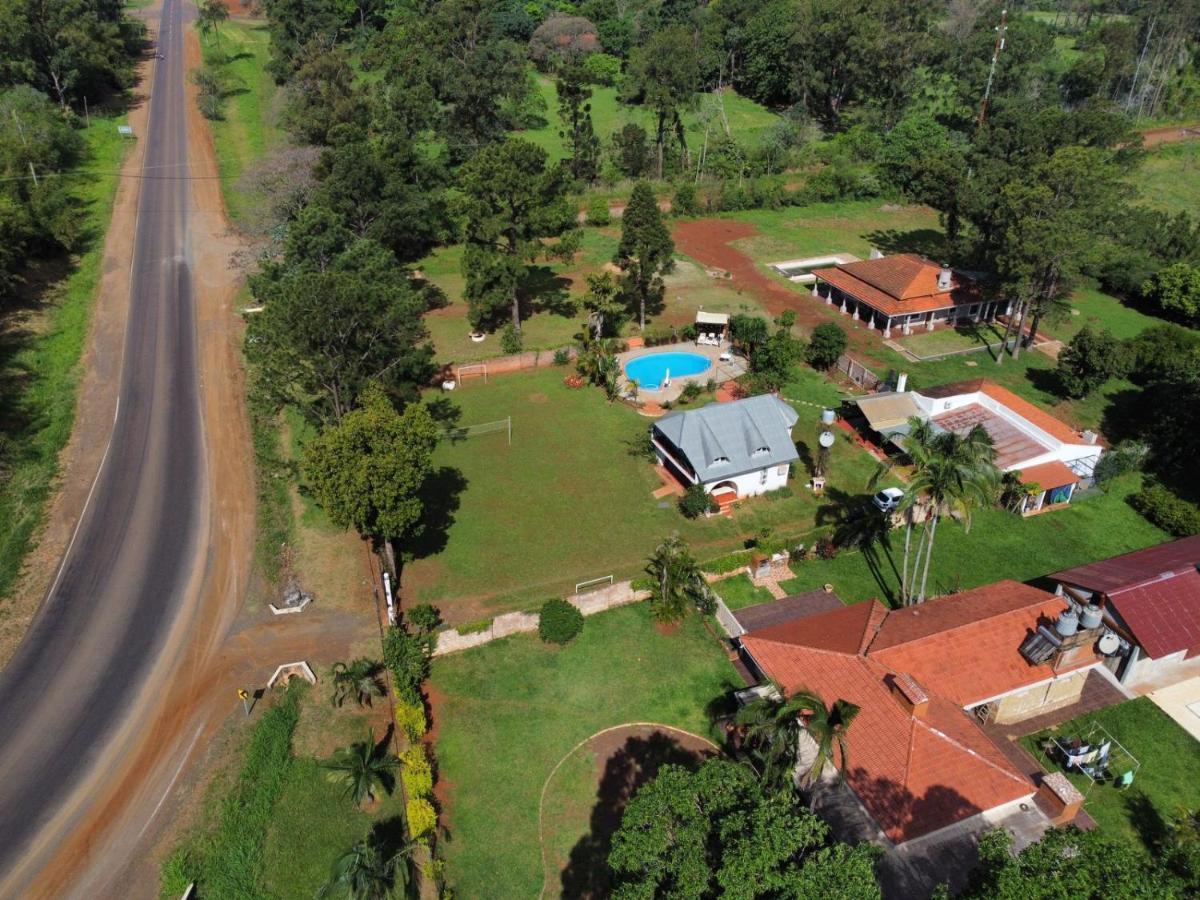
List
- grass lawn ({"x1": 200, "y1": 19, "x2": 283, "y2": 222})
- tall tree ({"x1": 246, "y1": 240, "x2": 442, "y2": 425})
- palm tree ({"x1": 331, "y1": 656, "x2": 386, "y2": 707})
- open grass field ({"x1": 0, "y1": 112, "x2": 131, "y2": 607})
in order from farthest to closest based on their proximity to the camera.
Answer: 1. grass lawn ({"x1": 200, "y1": 19, "x2": 283, "y2": 222})
2. open grass field ({"x1": 0, "y1": 112, "x2": 131, "y2": 607})
3. tall tree ({"x1": 246, "y1": 240, "x2": 442, "y2": 425})
4. palm tree ({"x1": 331, "y1": 656, "x2": 386, "y2": 707})

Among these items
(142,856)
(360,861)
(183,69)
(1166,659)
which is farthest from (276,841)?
(183,69)

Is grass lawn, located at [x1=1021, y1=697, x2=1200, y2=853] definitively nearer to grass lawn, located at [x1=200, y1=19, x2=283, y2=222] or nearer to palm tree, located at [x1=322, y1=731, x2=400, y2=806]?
palm tree, located at [x1=322, y1=731, x2=400, y2=806]

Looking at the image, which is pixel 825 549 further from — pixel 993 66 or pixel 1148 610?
pixel 993 66

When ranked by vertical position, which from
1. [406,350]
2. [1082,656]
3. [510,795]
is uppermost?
[406,350]

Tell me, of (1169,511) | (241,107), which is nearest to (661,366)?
(1169,511)

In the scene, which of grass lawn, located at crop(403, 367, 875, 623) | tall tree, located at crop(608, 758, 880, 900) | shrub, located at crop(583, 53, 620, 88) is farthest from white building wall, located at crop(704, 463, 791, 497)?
shrub, located at crop(583, 53, 620, 88)

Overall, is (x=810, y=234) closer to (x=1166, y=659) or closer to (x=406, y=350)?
(x=406, y=350)

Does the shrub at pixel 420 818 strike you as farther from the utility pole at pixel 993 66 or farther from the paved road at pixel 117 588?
the utility pole at pixel 993 66
